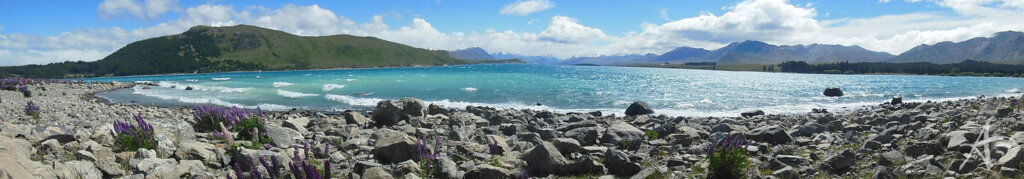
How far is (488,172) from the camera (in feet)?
27.7

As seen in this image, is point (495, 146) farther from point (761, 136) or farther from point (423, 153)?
point (761, 136)

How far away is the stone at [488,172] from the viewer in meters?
8.41

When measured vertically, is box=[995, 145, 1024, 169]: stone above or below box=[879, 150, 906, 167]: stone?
above

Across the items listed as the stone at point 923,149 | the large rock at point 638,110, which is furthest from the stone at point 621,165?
the large rock at point 638,110

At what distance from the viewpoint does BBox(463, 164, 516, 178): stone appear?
331 inches

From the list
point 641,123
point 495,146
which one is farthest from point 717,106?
point 495,146

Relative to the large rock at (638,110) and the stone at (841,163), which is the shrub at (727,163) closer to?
the stone at (841,163)

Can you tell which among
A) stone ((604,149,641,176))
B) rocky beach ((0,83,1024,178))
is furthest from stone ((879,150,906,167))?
stone ((604,149,641,176))

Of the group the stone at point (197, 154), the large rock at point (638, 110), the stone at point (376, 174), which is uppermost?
the stone at point (197, 154)

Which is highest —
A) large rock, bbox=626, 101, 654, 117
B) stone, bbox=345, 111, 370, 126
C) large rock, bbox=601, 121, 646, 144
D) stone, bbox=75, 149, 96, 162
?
stone, bbox=75, 149, 96, 162

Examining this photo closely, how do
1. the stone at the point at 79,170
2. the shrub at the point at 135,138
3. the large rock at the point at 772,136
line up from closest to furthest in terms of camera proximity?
1. the stone at the point at 79,170
2. the shrub at the point at 135,138
3. the large rock at the point at 772,136

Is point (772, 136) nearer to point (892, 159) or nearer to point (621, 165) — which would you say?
point (892, 159)

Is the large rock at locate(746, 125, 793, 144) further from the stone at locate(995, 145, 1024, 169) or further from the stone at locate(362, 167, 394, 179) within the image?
the stone at locate(362, 167, 394, 179)

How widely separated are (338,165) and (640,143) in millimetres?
8372
